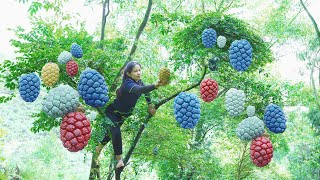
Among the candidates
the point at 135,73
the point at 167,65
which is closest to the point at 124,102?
the point at 135,73

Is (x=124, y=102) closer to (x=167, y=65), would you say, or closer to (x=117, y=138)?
(x=117, y=138)

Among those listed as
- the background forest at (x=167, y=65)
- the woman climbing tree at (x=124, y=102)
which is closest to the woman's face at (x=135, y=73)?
the woman climbing tree at (x=124, y=102)

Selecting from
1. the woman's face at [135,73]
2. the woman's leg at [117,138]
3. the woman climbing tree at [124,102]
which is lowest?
the woman's leg at [117,138]

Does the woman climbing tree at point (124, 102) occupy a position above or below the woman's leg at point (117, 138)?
above

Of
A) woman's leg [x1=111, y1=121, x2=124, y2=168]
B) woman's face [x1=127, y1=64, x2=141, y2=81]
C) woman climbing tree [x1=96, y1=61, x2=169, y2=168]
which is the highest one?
woman's face [x1=127, y1=64, x2=141, y2=81]

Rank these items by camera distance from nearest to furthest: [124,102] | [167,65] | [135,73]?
[135,73] < [124,102] < [167,65]

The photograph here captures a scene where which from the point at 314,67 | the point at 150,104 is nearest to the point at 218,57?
the point at 150,104

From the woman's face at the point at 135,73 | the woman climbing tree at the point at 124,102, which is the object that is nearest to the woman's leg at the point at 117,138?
the woman climbing tree at the point at 124,102

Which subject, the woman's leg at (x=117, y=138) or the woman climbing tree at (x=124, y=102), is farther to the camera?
the woman's leg at (x=117, y=138)

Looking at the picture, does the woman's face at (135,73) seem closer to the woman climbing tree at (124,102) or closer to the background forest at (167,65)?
the woman climbing tree at (124,102)

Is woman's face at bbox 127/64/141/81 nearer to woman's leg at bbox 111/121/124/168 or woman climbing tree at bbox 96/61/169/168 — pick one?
woman climbing tree at bbox 96/61/169/168

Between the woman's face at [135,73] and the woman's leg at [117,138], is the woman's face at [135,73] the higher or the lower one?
the higher one

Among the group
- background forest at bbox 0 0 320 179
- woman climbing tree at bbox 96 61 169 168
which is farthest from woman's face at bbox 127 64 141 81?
background forest at bbox 0 0 320 179

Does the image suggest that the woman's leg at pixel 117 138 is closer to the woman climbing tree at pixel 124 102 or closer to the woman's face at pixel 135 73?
the woman climbing tree at pixel 124 102
